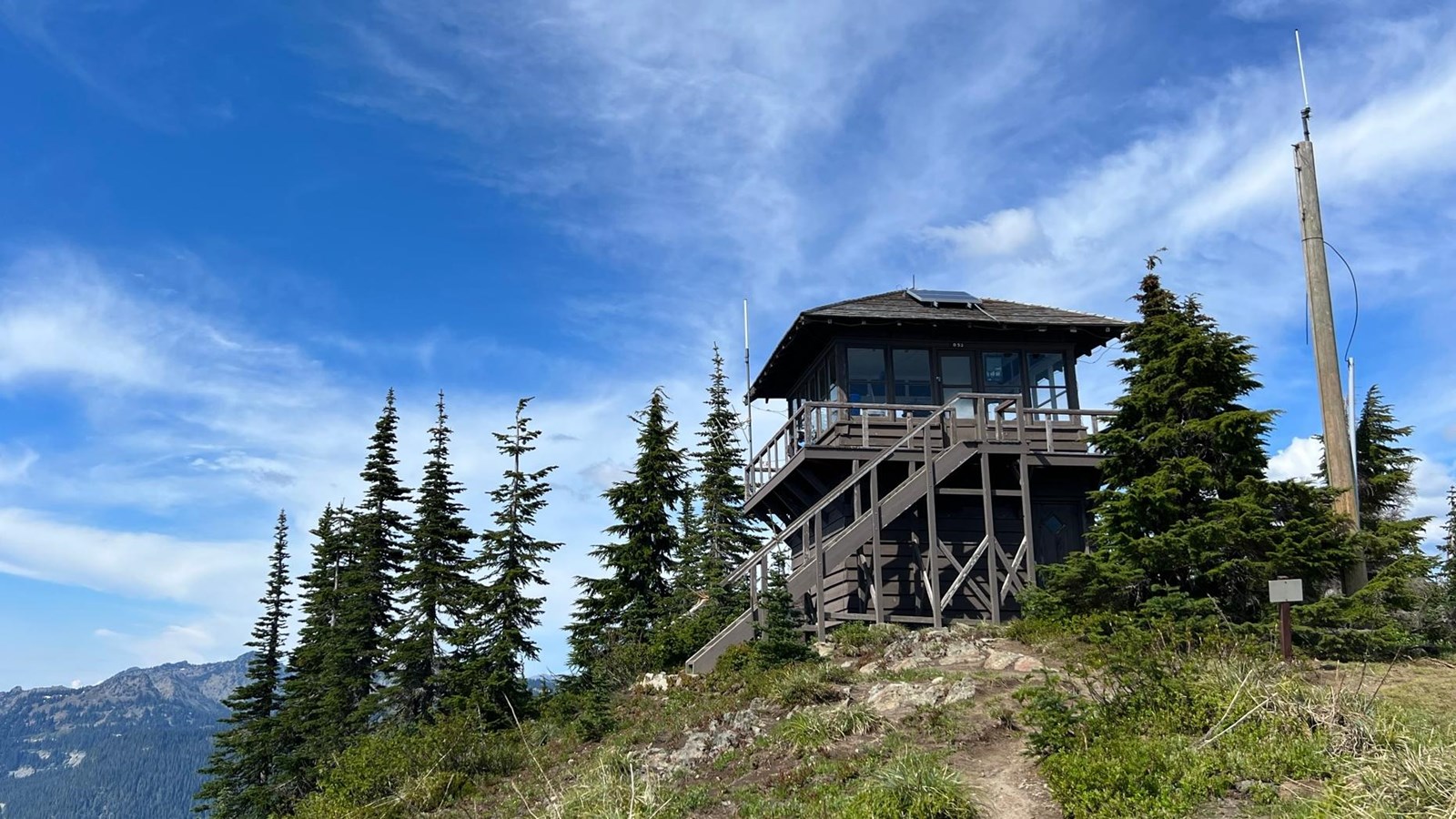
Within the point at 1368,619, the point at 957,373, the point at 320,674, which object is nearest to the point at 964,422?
the point at 957,373

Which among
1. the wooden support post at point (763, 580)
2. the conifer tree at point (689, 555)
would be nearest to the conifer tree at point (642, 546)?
the conifer tree at point (689, 555)

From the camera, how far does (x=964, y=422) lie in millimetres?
25500

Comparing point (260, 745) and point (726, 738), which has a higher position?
point (726, 738)

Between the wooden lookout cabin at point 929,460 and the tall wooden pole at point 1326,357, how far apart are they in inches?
307

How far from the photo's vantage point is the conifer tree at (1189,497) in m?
16.3

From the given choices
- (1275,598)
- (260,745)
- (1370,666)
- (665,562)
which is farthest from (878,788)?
(260,745)

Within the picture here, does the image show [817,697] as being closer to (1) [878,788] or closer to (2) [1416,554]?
(1) [878,788]

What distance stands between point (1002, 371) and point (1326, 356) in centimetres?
1106

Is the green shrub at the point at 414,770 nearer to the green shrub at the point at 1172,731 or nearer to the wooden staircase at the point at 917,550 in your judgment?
the wooden staircase at the point at 917,550

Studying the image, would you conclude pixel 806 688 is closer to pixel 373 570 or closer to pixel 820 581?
pixel 820 581

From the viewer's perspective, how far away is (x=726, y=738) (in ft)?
50.8

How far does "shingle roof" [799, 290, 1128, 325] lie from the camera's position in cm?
2562

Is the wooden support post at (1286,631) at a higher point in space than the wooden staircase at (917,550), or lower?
lower

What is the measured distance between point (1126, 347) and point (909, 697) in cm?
796
